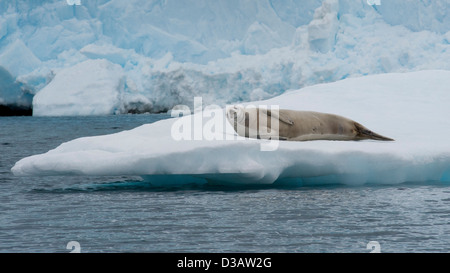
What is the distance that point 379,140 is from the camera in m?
6.80

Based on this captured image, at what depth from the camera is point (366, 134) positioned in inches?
274

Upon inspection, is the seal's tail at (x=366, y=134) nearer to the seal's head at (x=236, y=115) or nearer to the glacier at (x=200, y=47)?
the seal's head at (x=236, y=115)

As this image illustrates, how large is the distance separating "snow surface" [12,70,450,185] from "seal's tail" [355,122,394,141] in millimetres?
134

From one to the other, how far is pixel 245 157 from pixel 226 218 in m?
1.15

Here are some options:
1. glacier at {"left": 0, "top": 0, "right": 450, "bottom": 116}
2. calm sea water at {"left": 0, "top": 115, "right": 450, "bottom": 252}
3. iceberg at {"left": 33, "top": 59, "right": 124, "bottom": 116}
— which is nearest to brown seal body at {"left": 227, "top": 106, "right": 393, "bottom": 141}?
calm sea water at {"left": 0, "top": 115, "right": 450, "bottom": 252}

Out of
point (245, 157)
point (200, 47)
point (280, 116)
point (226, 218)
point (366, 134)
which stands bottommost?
point (226, 218)

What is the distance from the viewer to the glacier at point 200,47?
27.9 metres

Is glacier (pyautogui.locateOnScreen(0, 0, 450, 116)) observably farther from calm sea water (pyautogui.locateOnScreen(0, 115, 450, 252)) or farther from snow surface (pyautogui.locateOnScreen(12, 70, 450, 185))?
calm sea water (pyautogui.locateOnScreen(0, 115, 450, 252))

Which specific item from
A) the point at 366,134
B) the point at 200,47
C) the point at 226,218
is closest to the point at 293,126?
the point at 366,134

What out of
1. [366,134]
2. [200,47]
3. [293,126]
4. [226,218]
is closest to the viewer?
[226,218]

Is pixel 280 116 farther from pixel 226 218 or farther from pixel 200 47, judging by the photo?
pixel 200 47

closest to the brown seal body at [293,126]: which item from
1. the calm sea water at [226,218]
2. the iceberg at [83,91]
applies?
the calm sea water at [226,218]

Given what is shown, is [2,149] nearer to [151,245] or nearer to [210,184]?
[210,184]
